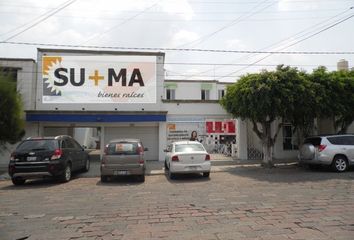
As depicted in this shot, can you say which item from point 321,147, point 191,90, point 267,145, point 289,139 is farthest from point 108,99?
point 191,90

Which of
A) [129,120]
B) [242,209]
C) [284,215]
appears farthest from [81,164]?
[284,215]

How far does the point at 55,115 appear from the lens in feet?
70.2

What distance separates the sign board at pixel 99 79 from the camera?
73.3 ft

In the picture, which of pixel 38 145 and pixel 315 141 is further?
pixel 315 141

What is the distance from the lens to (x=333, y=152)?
54.4 feet

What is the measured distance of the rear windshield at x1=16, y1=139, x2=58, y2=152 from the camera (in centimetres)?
1403

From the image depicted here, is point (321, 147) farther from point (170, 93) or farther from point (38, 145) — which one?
point (170, 93)

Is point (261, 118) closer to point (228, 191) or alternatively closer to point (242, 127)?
point (242, 127)

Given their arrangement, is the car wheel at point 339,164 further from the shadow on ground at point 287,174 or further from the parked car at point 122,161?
the parked car at point 122,161

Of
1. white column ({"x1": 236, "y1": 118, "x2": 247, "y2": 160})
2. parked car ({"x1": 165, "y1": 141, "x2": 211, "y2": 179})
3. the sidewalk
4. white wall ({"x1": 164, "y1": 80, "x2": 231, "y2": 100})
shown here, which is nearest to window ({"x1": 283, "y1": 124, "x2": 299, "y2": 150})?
the sidewalk

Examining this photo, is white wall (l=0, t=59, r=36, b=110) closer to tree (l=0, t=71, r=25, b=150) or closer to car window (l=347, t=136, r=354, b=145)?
tree (l=0, t=71, r=25, b=150)

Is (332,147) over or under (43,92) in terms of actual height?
under

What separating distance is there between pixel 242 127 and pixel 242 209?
557 inches

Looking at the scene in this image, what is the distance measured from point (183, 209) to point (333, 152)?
34.3 ft
